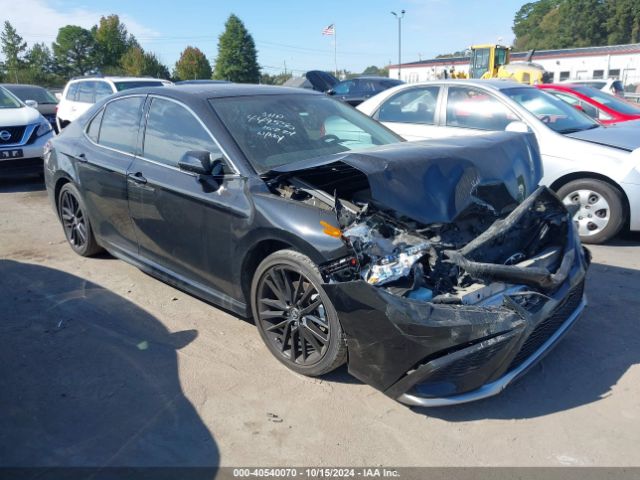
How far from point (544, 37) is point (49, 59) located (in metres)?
78.3

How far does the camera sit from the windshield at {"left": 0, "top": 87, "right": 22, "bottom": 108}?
31.8ft

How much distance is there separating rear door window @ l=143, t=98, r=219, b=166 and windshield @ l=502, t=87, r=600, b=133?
13.5ft

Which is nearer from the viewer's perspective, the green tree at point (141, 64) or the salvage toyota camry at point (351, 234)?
the salvage toyota camry at point (351, 234)

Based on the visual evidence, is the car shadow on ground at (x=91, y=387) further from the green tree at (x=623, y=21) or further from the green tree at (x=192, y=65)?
the green tree at (x=623, y=21)

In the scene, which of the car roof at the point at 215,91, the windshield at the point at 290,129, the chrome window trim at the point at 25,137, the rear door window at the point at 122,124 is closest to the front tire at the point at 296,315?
the windshield at the point at 290,129

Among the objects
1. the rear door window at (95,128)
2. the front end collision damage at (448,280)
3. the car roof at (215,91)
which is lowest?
the front end collision damage at (448,280)

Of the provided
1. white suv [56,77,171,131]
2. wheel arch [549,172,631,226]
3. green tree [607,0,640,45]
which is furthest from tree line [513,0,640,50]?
wheel arch [549,172,631,226]

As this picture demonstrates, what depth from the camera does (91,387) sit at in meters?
3.25

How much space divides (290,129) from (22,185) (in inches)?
310

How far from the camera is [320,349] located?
10.3 feet

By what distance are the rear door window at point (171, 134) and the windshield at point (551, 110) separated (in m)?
4.11

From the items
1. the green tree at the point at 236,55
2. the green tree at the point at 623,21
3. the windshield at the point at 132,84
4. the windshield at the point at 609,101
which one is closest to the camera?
the windshield at the point at 609,101

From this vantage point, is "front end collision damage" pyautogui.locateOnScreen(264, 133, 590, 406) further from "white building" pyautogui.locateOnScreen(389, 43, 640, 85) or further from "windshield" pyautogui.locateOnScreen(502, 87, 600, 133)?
"white building" pyautogui.locateOnScreen(389, 43, 640, 85)

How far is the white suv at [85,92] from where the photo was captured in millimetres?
12297
